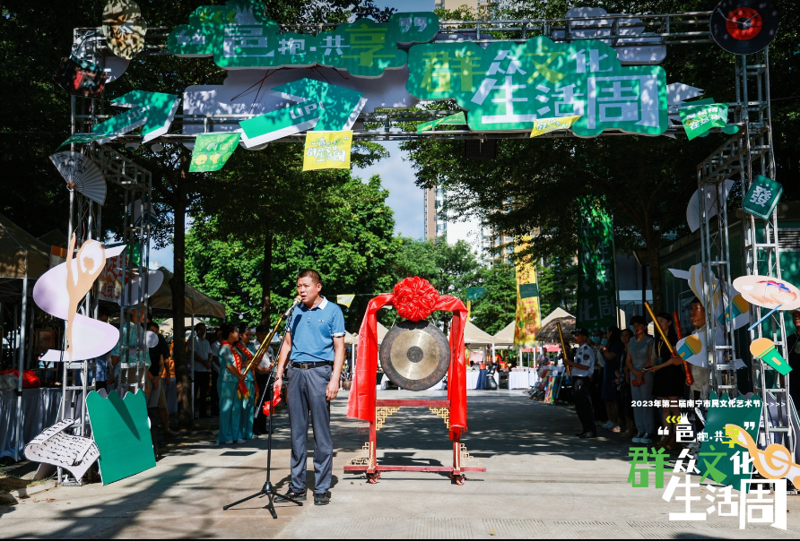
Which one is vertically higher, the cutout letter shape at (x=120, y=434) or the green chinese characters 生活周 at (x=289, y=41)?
the green chinese characters 生活周 at (x=289, y=41)

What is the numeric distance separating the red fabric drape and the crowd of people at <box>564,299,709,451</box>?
3337 millimetres

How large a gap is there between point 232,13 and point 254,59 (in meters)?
0.67

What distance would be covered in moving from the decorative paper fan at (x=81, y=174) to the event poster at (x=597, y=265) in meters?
11.4

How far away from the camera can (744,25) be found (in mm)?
8109

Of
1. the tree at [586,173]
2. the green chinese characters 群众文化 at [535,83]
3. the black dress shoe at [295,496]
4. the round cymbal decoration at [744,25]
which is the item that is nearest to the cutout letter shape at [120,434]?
the black dress shoe at [295,496]

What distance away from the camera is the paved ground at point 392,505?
18.2 ft

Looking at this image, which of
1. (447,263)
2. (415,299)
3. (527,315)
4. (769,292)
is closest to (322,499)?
(415,299)

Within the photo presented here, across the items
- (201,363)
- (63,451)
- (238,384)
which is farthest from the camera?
(201,363)

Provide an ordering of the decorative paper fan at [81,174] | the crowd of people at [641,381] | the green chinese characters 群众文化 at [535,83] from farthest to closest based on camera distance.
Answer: the crowd of people at [641,381]
the green chinese characters 群众文化 at [535,83]
the decorative paper fan at [81,174]

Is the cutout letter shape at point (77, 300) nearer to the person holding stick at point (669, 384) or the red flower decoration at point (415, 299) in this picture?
the red flower decoration at point (415, 299)

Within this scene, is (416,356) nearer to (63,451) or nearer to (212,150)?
(212,150)

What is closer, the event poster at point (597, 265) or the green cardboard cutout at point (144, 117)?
the green cardboard cutout at point (144, 117)

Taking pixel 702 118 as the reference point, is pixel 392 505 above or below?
below

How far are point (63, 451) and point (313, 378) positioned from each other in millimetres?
3278
